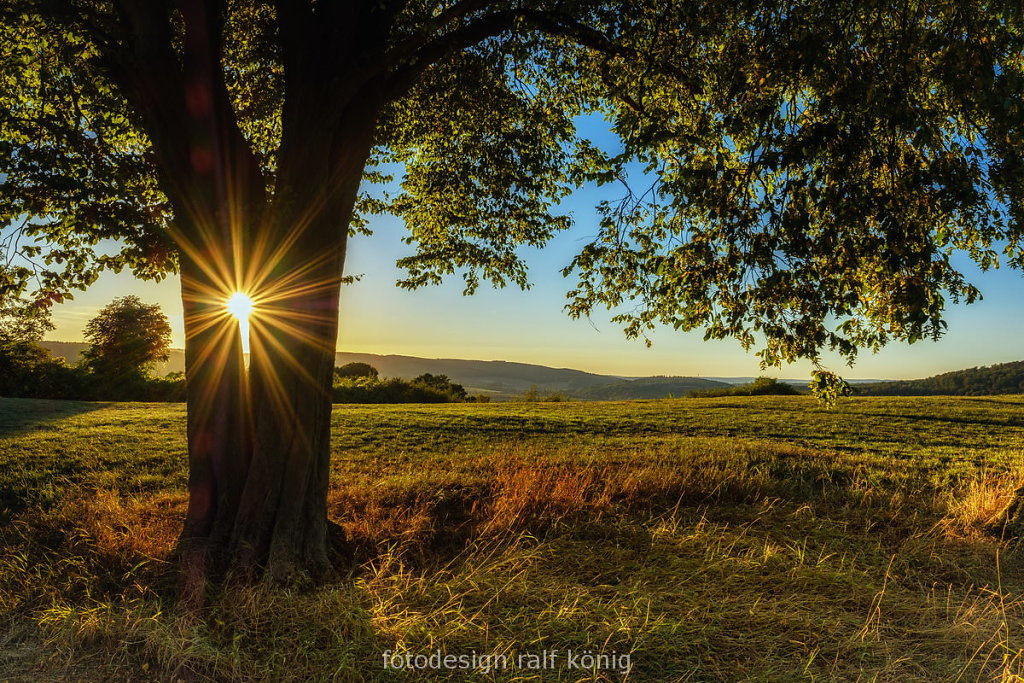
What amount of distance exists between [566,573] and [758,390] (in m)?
29.0

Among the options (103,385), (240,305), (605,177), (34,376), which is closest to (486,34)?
(605,177)

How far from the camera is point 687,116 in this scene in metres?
8.59

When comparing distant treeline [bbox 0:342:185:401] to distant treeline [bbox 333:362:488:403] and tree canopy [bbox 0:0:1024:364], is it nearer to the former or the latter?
distant treeline [bbox 333:362:488:403]

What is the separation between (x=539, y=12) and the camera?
22.6 feet

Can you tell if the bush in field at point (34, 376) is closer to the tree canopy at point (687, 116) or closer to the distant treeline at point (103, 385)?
the distant treeline at point (103, 385)

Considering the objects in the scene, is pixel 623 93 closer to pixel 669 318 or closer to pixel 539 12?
pixel 539 12

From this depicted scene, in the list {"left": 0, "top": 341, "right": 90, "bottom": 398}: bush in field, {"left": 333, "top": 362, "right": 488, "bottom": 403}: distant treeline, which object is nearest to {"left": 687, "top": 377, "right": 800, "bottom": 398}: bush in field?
{"left": 333, "top": 362, "right": 488, "bottom": 403}: distant treeline

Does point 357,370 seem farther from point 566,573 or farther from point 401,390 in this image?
point 566,573

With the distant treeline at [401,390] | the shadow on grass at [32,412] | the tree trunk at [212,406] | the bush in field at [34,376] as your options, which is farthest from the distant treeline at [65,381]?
the tree trunk at [212,406]

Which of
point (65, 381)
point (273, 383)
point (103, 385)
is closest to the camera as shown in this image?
point (273, 383)

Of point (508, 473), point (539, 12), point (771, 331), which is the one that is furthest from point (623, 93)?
point (508, 473)

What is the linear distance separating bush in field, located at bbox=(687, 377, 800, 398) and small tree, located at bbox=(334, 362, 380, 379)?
780 inches

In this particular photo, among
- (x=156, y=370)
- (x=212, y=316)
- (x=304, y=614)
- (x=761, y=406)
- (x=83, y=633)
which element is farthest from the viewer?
(x=156, y=370)

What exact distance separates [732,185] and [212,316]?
5.97 m
